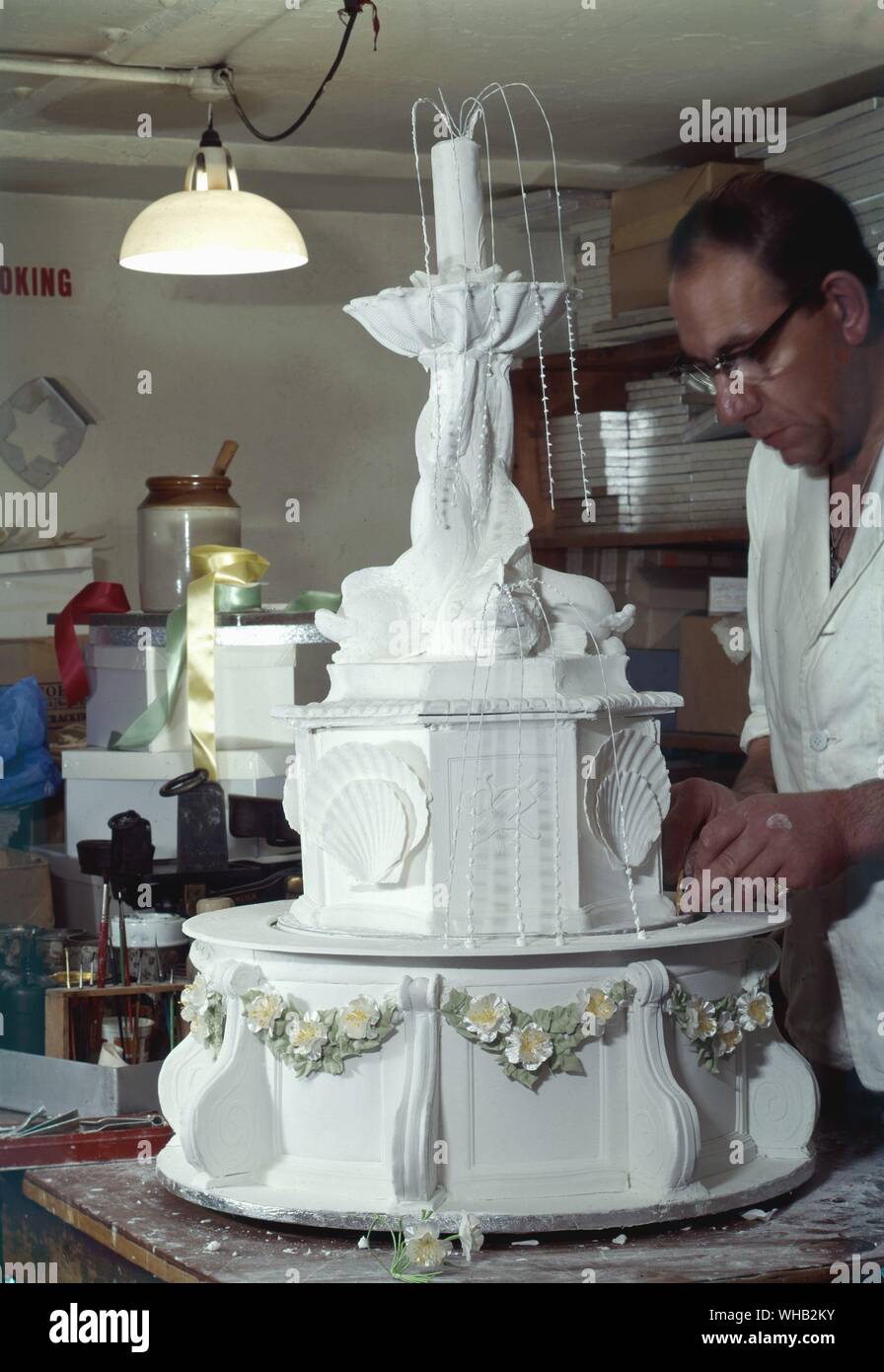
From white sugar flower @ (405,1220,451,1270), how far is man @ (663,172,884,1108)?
20.5 inches

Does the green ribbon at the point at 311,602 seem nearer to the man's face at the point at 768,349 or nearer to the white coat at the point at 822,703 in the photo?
the white coat at the point at 822,703

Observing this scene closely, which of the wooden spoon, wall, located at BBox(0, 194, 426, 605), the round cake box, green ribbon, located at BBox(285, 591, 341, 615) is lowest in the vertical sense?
the round cake box

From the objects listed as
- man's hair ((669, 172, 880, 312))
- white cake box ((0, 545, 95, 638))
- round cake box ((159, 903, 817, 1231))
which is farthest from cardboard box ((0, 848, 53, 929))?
man's hair ((669, 172, 880, 312))

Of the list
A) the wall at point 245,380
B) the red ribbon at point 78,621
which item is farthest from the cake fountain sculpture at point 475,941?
→ the wall at point 245,380

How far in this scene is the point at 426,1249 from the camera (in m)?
1.51

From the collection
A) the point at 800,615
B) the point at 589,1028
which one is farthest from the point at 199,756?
the point at 589,1028

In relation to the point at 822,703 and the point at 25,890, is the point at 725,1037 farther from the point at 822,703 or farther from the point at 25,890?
the point at 25,890

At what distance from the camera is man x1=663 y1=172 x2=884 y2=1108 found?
1.86 metres

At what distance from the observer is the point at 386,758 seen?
1738 mm

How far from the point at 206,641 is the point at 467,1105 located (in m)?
1.59

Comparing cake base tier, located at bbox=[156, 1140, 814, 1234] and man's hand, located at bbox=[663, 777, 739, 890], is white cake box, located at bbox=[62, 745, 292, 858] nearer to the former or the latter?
man's hand, located at bbox=[663, 777, 739, 890]

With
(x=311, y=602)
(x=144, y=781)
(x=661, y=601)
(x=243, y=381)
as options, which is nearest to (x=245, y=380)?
(x=243, y=381)

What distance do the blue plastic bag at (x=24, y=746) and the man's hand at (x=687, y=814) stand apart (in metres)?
1.69

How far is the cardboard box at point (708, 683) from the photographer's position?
3727mm
